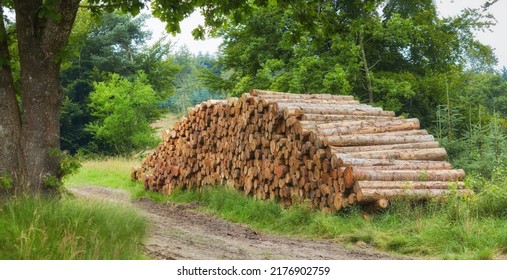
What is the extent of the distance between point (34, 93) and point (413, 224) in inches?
215

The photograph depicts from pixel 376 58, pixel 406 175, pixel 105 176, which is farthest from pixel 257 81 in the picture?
pixel 406 175

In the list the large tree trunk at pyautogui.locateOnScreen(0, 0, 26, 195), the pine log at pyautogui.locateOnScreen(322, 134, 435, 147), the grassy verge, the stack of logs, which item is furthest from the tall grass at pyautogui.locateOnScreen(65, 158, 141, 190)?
the large tree trunk at pyautogui.locateOnScreen(0, 0, 26, 195)

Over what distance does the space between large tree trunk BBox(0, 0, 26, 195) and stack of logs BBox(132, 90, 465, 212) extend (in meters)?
4.67

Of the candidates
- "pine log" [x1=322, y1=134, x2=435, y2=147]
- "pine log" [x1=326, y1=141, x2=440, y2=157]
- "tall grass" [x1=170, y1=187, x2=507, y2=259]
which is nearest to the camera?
"tall grass" [x1=170, y1=187, x2=507, y2=259]

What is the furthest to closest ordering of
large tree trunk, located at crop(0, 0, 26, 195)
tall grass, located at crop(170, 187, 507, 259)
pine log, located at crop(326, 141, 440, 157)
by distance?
1. pine log, located at crop(326, 141, 440, 157)
2. large tree trunk, located at crop(0, 0, 26, 195)
3. tall grass, located at crop(170, 187, 507, 259)

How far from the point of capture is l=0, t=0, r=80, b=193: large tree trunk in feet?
26.8

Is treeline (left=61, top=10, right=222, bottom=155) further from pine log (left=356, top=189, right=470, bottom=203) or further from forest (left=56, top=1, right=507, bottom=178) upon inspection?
pine log (left=356, top=189, right=470, bottom=203)

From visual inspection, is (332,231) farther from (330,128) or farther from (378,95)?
(378,95)

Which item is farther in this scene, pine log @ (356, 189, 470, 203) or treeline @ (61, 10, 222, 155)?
treeline @ (61, 10, 222, 155)

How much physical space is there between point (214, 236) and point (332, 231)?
174 centimetres

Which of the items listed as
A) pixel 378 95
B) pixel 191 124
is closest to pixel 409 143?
pixel 191 124

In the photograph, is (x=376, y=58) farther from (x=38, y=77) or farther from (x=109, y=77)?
(x=38, y=77)

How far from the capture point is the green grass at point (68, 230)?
567 cm

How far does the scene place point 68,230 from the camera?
19.7 feet
